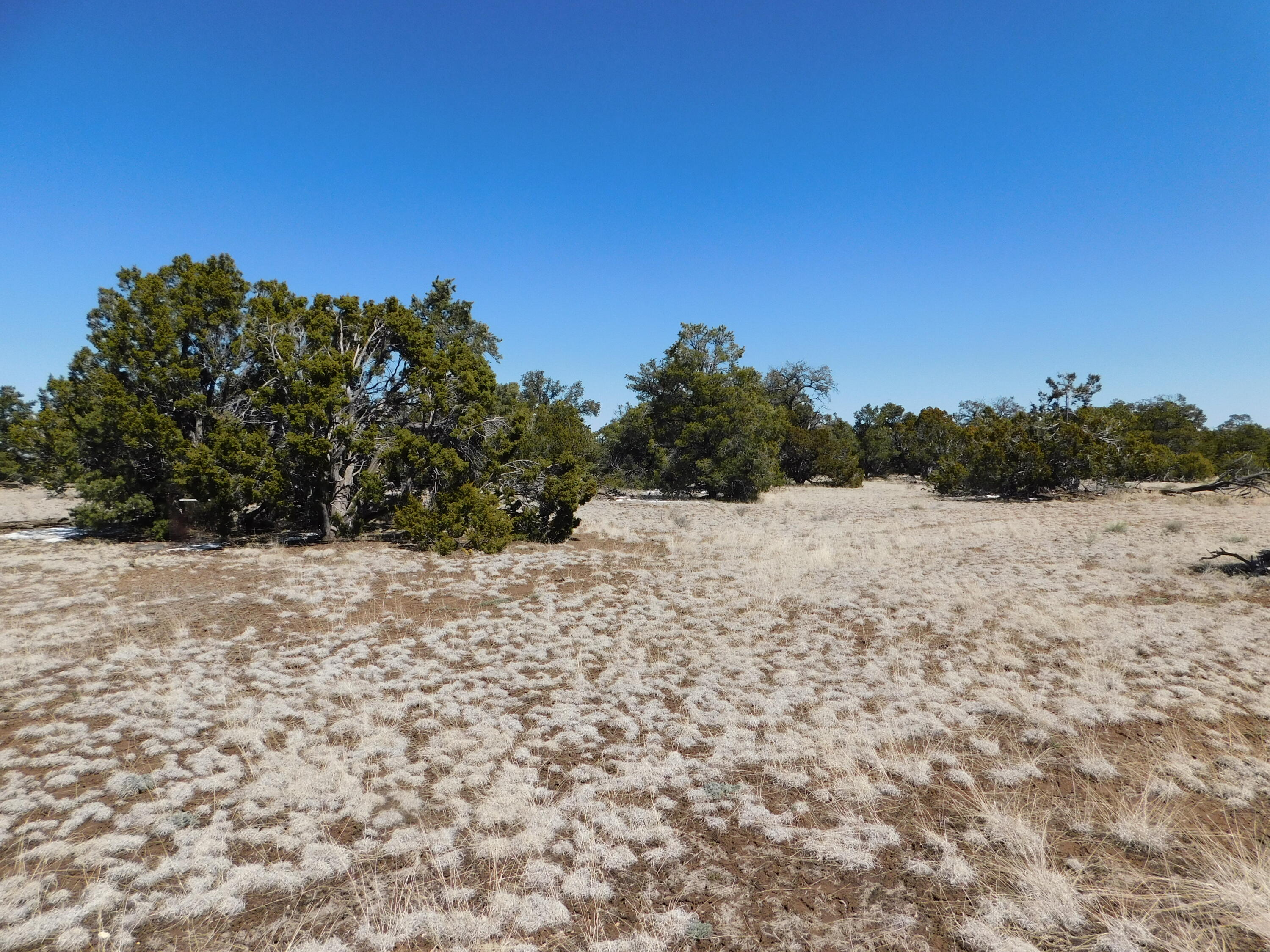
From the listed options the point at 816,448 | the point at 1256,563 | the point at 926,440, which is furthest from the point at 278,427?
the point at 926,440

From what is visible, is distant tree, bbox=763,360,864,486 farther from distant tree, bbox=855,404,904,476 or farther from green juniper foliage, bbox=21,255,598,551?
green juniper foliage, bbox=21,255,598,551

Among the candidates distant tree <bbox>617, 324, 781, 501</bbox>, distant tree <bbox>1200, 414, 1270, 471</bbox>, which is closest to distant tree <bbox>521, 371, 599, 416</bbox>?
distant tree <bbox>617, 324, 781, 501</bbox>

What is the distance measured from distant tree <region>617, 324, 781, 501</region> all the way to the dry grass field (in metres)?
21.4

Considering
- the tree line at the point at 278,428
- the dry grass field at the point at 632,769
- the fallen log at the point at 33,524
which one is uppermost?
the tree line at the point at 278,428

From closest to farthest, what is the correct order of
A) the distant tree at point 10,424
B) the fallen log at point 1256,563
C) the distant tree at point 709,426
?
the fallen log at point 1256,563, the distant tree at point 10,424, the distant tree at point 709,426

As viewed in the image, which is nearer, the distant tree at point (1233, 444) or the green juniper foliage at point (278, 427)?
the green juniper foliage at point (278, 427)

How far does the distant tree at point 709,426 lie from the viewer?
32875 mm

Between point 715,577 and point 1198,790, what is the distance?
8.90 meters

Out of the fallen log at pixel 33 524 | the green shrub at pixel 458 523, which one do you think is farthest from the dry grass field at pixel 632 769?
the fallen log at pixel 33 524

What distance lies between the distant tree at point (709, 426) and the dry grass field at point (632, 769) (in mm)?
21415

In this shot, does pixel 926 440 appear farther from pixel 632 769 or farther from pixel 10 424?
pixel 10 424

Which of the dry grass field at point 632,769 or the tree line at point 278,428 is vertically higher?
the tree line at point 278,428

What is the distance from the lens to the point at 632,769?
5301mm

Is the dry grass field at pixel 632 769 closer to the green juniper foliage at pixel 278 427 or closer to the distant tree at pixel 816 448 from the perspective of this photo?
the green juniper foliage at pixel 278 427
